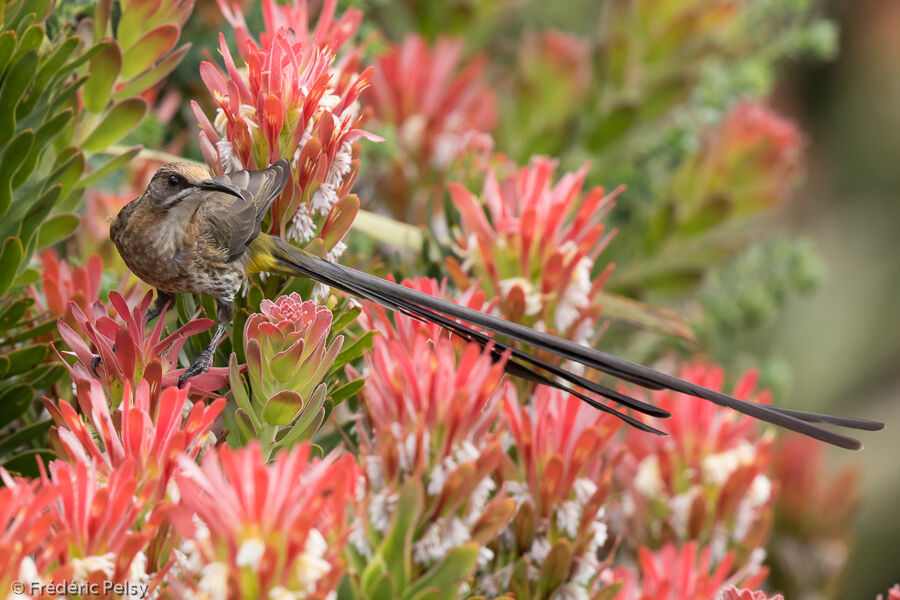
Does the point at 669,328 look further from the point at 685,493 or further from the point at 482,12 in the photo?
the point at 482,12

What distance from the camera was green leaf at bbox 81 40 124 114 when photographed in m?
0.77

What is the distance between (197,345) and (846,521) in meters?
1.07

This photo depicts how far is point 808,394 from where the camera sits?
106 inches

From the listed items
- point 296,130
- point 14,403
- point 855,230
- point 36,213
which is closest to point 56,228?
point 36,213

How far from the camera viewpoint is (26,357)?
74 cm

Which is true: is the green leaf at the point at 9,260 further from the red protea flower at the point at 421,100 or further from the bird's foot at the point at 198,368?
the red protea flower at the point at 421,100

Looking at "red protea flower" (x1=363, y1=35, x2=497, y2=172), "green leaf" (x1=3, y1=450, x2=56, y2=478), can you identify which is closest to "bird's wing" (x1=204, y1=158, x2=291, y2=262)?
"green leaf" (x1=3, y1=450, x2=56, y2=478)

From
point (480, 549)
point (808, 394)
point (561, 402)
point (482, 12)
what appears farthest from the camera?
point (808, 394)

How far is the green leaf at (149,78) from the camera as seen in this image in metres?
0.81

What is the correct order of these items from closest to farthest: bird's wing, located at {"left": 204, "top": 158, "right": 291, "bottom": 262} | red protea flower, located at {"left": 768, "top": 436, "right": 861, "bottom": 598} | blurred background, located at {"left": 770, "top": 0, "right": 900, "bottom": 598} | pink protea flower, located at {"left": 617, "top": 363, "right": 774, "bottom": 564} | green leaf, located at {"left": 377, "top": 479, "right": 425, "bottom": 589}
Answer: green leaf, located at {"left": 377, "top": 479, "right": 425, "bottom": 589} < bird's wing, located at {"left": 204, "top": 158, "right": 291, "bottom": 262} < pink protea flower, located at {"left": 617, "top": 363, "right": 774, "bottom": 564} < red protea flower, located at {"left": 768, "top": 436, "right": 861, "bottom": 598} < blurred background, located at {"left": 770, "top": 0, "right": 900, "bottom": 598}

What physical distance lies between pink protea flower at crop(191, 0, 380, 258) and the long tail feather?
0.03 meters

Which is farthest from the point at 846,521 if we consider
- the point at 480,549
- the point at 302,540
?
the point at 302,540

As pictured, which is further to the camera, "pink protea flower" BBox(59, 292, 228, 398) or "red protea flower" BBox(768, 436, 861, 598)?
"red protea flower" BBox(768, 436, 861, 598)

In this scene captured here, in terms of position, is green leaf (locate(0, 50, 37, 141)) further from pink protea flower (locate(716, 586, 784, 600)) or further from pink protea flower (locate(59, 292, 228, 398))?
pink protea flower (locate(716, 586, 784, 600))
